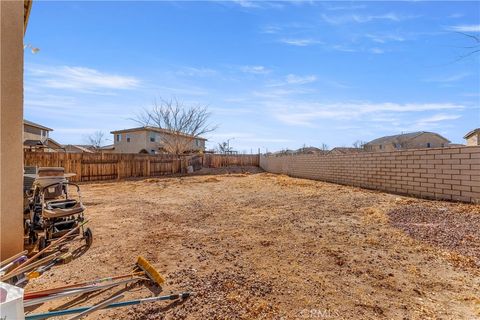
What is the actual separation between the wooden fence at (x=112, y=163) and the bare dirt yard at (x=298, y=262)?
934cm

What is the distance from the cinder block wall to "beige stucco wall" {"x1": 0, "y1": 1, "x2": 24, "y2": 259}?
29.0ft

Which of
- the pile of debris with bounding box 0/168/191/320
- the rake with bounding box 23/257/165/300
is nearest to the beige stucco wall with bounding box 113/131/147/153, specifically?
the pile of debris with bounding box 0/168/191/320

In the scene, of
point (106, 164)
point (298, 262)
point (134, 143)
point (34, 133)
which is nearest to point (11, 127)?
point (298, 262)

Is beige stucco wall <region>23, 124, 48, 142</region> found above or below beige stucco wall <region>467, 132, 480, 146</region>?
above

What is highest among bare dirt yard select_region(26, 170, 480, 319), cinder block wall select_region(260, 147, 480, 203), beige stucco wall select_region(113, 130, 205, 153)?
beige stucco wall select_region(113, 130, 205, 153)

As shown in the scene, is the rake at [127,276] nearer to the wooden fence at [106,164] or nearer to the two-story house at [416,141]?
the wooden fence at [106,164]

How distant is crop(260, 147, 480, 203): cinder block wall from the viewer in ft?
19.5

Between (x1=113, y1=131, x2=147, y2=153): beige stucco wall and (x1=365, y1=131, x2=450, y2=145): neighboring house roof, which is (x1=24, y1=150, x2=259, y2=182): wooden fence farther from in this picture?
(x1=365, y1=131, x2=450, y2=145): neighboring house roof

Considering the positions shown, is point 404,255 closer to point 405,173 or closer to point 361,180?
point 405,173

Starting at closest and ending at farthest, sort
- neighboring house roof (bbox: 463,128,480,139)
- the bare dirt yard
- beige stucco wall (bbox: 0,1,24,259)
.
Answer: the bare dirt yard → beige stucco wall (bbox: 0,1,24,259) → neighboring house roof (bbox: 463,128,480,139)

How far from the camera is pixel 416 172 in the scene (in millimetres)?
7410

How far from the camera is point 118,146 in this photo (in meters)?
30.6

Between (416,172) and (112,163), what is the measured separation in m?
15.2

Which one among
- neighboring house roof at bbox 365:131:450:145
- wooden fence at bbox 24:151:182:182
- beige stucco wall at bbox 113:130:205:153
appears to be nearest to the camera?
wooden fence at bbox 24:151:182:182
